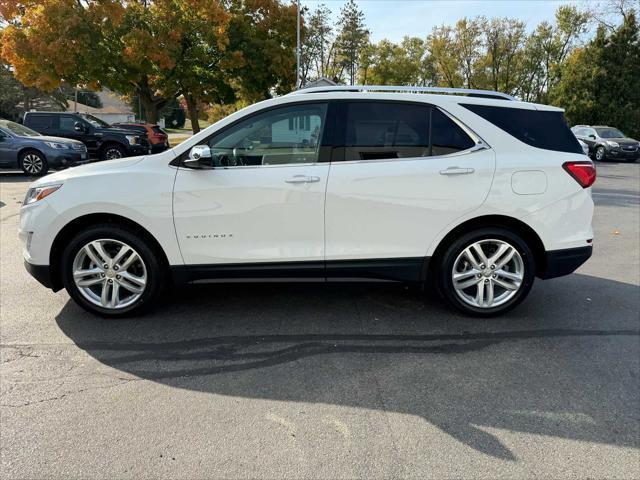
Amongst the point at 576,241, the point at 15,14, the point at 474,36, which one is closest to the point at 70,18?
the point at 15,14

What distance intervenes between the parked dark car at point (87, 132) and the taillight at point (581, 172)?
1654 cm

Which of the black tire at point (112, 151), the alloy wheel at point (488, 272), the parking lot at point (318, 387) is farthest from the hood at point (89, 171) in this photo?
the black tire at point (112, 151)

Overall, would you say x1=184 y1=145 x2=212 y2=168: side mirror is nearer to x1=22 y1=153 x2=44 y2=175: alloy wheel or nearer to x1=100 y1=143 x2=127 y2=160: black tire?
x1=22 y1=153 x2=44 y2=175: alloy wheel

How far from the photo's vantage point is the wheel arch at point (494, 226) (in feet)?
13.4

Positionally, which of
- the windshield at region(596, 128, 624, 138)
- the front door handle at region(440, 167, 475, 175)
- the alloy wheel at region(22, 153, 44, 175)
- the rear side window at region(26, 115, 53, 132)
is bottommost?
the alloy wheel at region(22, 153, 44, 175)

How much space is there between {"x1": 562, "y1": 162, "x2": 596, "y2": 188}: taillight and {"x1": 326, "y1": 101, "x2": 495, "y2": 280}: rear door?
2.09 feet

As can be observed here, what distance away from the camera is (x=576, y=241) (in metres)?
4.16

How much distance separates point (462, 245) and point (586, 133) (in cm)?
2552

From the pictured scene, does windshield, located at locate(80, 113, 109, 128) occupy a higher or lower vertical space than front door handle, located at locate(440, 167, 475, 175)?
higher

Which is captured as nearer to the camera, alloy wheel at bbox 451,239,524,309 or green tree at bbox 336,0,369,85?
alloy wheel at bbox 451,239,524,309

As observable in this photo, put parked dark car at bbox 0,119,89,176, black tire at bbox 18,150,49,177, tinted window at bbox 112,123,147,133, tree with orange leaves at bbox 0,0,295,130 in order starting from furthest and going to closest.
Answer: tree with orange leaves at bbox 0,0,295,130 → tinted window at bbox 112,123,147,133 → black tire at bbox 18,150,49,177 → parked dark car at bbox 0,119,89,176

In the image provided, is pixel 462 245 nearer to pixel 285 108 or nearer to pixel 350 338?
pixel 350 338

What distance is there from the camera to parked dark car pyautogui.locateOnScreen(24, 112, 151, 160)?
17.8m

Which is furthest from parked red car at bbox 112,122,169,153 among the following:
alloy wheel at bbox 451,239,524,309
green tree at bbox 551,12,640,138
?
green tree at bbox 551,12,640,138
